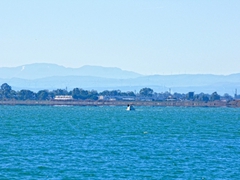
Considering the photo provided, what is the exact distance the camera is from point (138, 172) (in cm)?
4591

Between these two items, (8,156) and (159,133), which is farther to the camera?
(159,133)

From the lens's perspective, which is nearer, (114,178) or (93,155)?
(114,178)

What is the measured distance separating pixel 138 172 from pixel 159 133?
111 feet

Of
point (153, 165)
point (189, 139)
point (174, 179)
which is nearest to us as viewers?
point (174, 179)

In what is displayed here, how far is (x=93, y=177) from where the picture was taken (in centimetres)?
4403

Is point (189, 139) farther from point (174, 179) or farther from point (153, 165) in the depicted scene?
point (174, 179)

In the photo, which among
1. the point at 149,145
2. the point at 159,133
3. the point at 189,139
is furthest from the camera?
the point at 159,133

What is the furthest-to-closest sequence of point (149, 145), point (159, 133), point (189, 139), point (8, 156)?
point (159, 133) < point (189, 139) < point (149, 145) < point (8, 156)

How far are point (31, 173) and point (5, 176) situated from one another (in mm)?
1842

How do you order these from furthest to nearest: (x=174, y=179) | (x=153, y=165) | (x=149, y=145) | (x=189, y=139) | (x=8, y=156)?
(x=189, y=139) < (x=149, y=145) < (x=8, y=156) < (x=153, y=165) < (x=174, y=179)

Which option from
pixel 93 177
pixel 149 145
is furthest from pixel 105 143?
pixel 93 177

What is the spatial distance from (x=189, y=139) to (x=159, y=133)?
9449mm

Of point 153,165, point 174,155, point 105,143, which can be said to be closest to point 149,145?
point 105,143

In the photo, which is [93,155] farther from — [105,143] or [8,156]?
[105,143]
